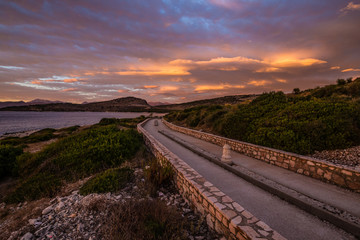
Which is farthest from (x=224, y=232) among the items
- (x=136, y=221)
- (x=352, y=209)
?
(x=352, y=209)

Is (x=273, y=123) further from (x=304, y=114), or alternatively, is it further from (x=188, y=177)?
(x=188, y=177)

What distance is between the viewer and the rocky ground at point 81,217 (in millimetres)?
3459

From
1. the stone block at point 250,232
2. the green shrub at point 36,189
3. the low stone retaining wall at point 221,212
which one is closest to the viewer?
the stone block at point 250,232

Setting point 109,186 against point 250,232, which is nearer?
point 250,232

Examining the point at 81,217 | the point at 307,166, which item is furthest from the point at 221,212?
the point at 307,166

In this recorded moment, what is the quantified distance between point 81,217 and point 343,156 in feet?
29.4

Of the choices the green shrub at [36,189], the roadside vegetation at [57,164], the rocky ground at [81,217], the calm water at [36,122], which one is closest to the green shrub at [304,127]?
the rocky ground at [81,217]

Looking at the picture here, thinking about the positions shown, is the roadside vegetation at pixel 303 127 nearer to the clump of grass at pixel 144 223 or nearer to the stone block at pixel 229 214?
the stone block at pixel 229 214

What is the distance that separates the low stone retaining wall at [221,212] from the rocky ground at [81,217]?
24 cm

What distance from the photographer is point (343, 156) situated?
20.6ft

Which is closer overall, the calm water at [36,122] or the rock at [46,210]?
the rock at [46,210]

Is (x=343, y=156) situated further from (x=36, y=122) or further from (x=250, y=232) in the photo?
(x=36, y=122)

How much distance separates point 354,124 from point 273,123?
10.2 ft

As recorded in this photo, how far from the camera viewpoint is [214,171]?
682 cm
